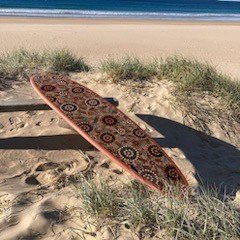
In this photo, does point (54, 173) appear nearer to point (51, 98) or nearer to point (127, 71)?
point (51, 98)

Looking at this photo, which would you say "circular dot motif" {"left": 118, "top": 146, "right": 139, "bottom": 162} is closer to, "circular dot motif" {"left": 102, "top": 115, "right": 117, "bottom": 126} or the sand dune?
the sand dune

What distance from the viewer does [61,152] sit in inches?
186

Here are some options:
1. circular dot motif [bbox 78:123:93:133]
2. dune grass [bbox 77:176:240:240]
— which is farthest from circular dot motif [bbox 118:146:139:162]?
dune grass [bbox 77:176:240:240]

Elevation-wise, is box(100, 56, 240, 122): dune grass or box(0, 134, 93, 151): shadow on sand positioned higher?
box(100, 56, 240, 122): dune grass

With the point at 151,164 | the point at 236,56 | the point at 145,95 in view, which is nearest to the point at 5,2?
the point at 236,56

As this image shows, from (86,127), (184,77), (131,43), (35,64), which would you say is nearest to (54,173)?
(86,127)

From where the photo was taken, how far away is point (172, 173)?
393 cm

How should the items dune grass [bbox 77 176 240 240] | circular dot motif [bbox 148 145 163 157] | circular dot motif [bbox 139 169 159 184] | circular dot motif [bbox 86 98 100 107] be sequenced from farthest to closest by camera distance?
circular dot motif [bbox 86 98 100 107], circular dot motif [bbox 148 145 163 157], circular dot motif [bbox 139 169 159 184], dune grass [bbox 77 176 240 240]

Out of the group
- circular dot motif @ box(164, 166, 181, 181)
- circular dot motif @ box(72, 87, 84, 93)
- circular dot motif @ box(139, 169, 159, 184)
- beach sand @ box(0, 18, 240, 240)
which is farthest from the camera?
circular dot motif @ box(72, 87, 84, 93)

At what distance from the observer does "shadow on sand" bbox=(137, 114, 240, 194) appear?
455 centimetres

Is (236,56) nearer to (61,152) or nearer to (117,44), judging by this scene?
(117,44)

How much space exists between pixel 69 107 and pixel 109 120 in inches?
17.9

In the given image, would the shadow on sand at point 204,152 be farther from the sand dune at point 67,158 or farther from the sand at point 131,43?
the sand at point 131,43

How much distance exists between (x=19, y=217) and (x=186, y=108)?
3138 millimetres
